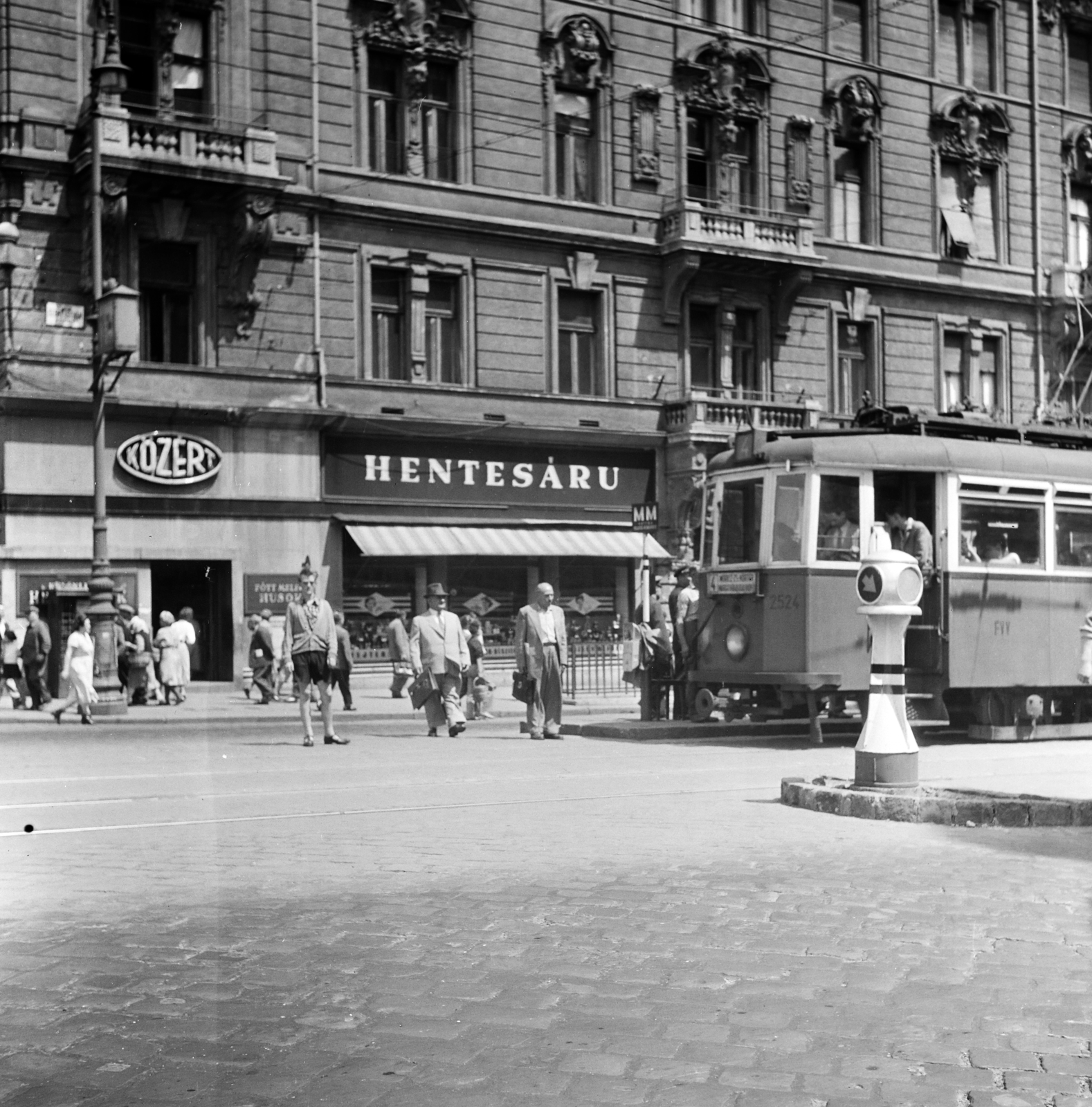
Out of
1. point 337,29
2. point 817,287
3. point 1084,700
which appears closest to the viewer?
point 1084,700

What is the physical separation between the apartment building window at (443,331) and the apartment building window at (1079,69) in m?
18.7

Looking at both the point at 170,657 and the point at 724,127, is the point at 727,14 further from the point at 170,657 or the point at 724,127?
the point at 170,657

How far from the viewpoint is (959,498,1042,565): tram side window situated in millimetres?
17141

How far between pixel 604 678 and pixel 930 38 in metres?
19.7

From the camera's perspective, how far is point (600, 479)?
33.8 m

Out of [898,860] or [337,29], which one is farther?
[337,29]

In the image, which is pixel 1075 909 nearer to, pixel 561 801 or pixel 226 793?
pixel 561 801

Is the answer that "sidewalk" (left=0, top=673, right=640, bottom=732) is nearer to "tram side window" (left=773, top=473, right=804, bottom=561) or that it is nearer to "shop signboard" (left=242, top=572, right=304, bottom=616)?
"shop signboard" (left=242, top=572, right=304, bottom=616)

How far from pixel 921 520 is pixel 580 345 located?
1720 centimetres

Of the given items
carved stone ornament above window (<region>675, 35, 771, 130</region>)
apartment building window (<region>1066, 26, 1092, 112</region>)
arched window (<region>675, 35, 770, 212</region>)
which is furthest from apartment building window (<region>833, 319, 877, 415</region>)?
apartment building window (<region>1066, 26, 1092, 112</region>)

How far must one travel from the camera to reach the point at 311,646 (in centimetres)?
1697

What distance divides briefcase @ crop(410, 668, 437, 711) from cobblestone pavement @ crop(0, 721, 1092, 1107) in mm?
7183

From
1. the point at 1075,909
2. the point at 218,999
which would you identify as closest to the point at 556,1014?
the point at 218,999

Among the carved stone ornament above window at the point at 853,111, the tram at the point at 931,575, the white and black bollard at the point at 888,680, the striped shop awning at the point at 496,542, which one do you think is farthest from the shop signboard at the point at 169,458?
the white and black bollard at the point at 888,680
